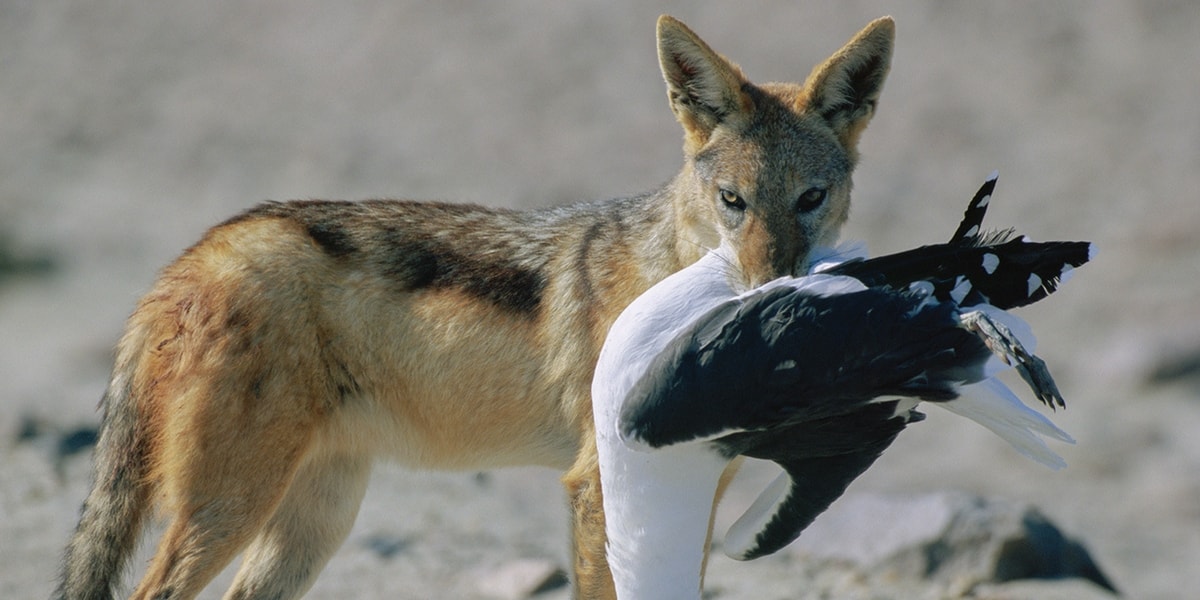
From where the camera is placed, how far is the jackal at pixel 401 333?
643 cm

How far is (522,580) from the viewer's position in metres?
8.78

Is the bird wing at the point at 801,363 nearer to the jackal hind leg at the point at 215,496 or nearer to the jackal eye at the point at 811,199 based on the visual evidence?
the jackal eye at the point at 811,199

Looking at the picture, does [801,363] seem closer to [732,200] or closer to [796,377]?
[796,377]

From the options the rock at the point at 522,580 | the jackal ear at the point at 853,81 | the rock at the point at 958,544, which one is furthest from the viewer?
the rock at the point at 522,580

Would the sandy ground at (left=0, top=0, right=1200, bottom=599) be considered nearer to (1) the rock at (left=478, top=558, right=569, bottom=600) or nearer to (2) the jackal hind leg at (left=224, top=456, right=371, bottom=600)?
(1) the rock at (left=478, top=558, right=569, bottom=600)

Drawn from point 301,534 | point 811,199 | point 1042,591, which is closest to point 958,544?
point 1042,591

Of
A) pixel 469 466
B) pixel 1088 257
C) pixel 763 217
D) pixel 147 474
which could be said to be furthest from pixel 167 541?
pixel 1088 257

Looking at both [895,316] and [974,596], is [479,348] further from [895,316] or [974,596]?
[974,596]

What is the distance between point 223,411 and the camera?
6.43 metres

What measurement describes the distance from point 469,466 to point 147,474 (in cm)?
156

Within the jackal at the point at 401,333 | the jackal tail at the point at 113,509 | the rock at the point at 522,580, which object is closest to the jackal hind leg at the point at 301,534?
the jackal at the point at 401,333

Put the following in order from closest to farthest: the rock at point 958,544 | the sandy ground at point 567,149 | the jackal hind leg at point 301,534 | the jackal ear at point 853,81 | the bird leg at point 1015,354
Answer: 1. the bird leg at point 1015,354
2. the jackal ear at point 853,81
3. the jackal hind leg at point 301,534
4. the rock at point 958,544
5. the sandy ground at point 567,149

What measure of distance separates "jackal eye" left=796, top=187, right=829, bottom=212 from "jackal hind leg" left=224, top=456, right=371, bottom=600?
2.64m

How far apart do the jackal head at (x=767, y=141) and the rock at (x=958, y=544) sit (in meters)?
3.05
